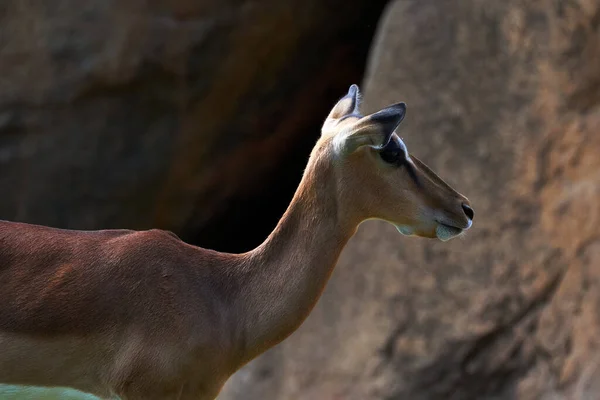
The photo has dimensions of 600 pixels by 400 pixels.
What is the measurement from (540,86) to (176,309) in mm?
3046

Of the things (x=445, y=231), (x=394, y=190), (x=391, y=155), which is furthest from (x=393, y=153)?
(x=445, y=231)

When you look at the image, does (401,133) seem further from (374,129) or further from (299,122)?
(374,129)

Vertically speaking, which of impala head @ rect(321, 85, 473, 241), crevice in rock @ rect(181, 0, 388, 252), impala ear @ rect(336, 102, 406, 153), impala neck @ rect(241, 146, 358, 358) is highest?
impala ear @ rect(336, 102, 406, 153)

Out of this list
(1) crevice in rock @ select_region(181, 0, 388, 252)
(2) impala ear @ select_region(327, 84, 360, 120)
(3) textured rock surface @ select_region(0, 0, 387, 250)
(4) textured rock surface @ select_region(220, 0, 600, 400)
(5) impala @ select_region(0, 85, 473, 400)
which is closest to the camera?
(5) impala @ select_region(0, 85, 473, 400)

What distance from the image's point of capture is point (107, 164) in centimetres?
605

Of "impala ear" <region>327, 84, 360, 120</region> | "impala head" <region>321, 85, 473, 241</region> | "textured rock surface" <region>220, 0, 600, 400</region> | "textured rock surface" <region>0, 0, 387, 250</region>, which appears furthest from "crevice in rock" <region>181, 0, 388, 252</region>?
"impala head" <region>321, 85, 473, 241</region>

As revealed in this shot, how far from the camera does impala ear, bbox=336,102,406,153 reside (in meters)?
2.66

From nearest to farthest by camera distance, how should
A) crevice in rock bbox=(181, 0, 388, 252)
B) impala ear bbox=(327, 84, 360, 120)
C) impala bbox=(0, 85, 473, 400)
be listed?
impala bbox=(0, 85, 473, 400)
impala ear bbox=(327, 84, 360, 120)
crevice in rock bbox=(181, 0, 388, 252)

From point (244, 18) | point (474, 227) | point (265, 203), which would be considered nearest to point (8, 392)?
point (474, 227)

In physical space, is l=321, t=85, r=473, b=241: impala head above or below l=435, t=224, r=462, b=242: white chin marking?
above

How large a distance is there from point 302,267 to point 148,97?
3446 mm

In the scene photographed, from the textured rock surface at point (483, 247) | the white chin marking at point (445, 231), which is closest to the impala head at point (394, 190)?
the white chin marking at point (445, 231)

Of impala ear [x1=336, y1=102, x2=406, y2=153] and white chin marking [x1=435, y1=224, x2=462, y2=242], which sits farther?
white chin marking [x1=435, y1=224, x2=462, y2=242]

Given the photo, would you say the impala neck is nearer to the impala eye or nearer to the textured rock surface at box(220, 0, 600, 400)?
Result: the impala eye
